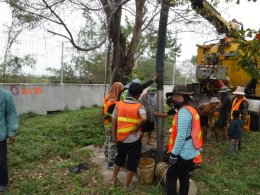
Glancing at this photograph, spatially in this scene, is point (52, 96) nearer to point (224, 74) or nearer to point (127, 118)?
point (127, 118)

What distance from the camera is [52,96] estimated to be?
926 cm

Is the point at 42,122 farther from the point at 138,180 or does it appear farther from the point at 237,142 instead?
the point at 237,142

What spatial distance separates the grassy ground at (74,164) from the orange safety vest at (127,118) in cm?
98

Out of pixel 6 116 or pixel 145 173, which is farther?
pixel 145 173

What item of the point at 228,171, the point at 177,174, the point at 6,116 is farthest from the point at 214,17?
the point at 6,116

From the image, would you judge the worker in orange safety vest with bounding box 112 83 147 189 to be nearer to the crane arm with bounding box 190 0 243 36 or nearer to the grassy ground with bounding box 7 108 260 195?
the grassy ground with bounding box 7 108 260 195

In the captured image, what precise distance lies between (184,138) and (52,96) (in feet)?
22.3

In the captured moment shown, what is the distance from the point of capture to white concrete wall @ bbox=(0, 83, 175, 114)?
830 centimetres

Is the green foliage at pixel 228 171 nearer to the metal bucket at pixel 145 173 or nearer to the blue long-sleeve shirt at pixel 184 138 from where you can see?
the metal bucket at pixel 145 173

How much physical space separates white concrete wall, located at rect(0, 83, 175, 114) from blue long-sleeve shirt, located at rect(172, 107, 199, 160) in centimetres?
626

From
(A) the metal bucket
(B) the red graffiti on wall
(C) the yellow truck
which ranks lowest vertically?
(A) the metal bucket

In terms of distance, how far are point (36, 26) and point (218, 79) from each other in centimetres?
597

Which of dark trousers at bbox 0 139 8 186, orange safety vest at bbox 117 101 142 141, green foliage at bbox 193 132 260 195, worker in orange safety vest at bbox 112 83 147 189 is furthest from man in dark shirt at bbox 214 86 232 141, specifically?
dark trousers at bbox 0 139 8 186

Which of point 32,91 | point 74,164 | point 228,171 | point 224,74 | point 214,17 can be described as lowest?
point 228,171
